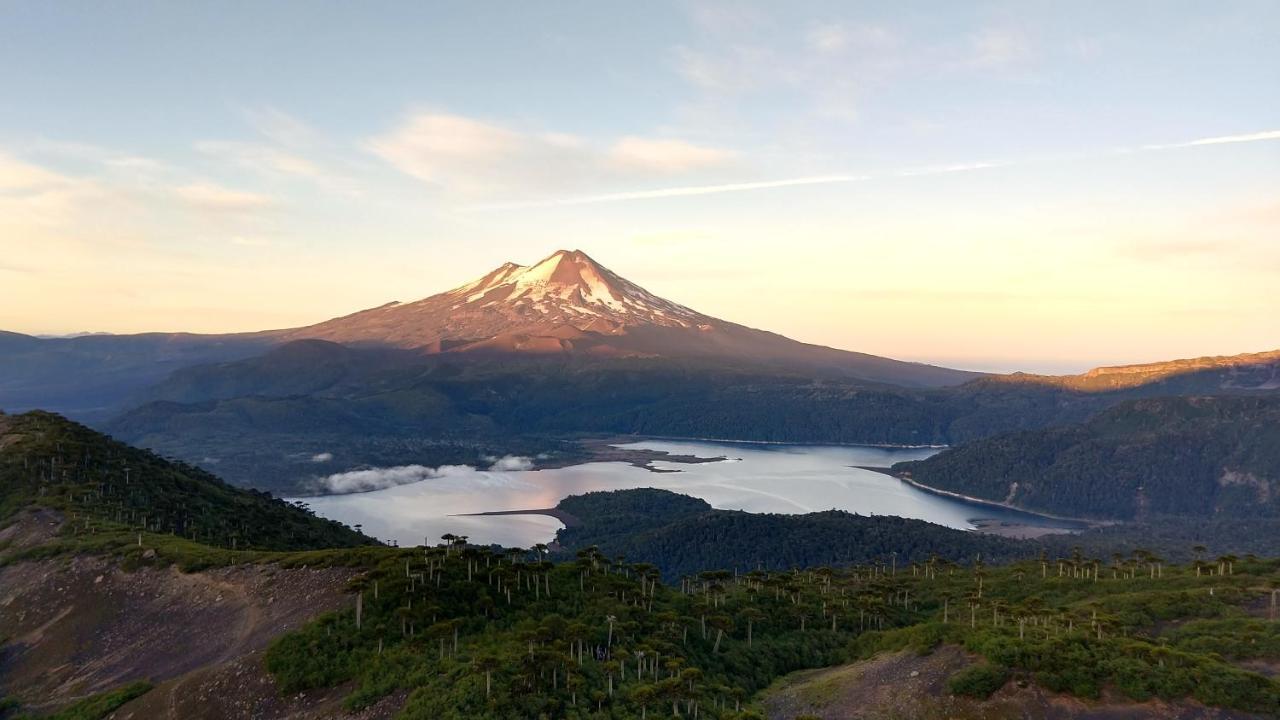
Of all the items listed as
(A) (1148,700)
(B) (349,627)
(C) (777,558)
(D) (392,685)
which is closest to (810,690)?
(A) (1148,700)

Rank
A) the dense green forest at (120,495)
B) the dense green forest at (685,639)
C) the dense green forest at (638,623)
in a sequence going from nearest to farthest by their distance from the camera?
the dense green forest at (685,639)
the dense green forest at (638,623)
the dense green forest at (120,495)

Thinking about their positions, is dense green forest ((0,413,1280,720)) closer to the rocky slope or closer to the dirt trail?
the dirt trail

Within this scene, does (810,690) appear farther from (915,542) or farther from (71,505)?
(915,542)

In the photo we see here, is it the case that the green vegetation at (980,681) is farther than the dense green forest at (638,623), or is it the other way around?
the green vegetation at (980,681)

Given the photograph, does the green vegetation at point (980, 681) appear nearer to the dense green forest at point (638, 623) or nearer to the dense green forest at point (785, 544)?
the dense green forest at point (638, 623)

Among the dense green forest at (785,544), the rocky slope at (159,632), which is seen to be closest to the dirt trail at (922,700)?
the rocky slope at (159,632)

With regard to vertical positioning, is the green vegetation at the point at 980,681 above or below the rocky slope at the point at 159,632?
above
